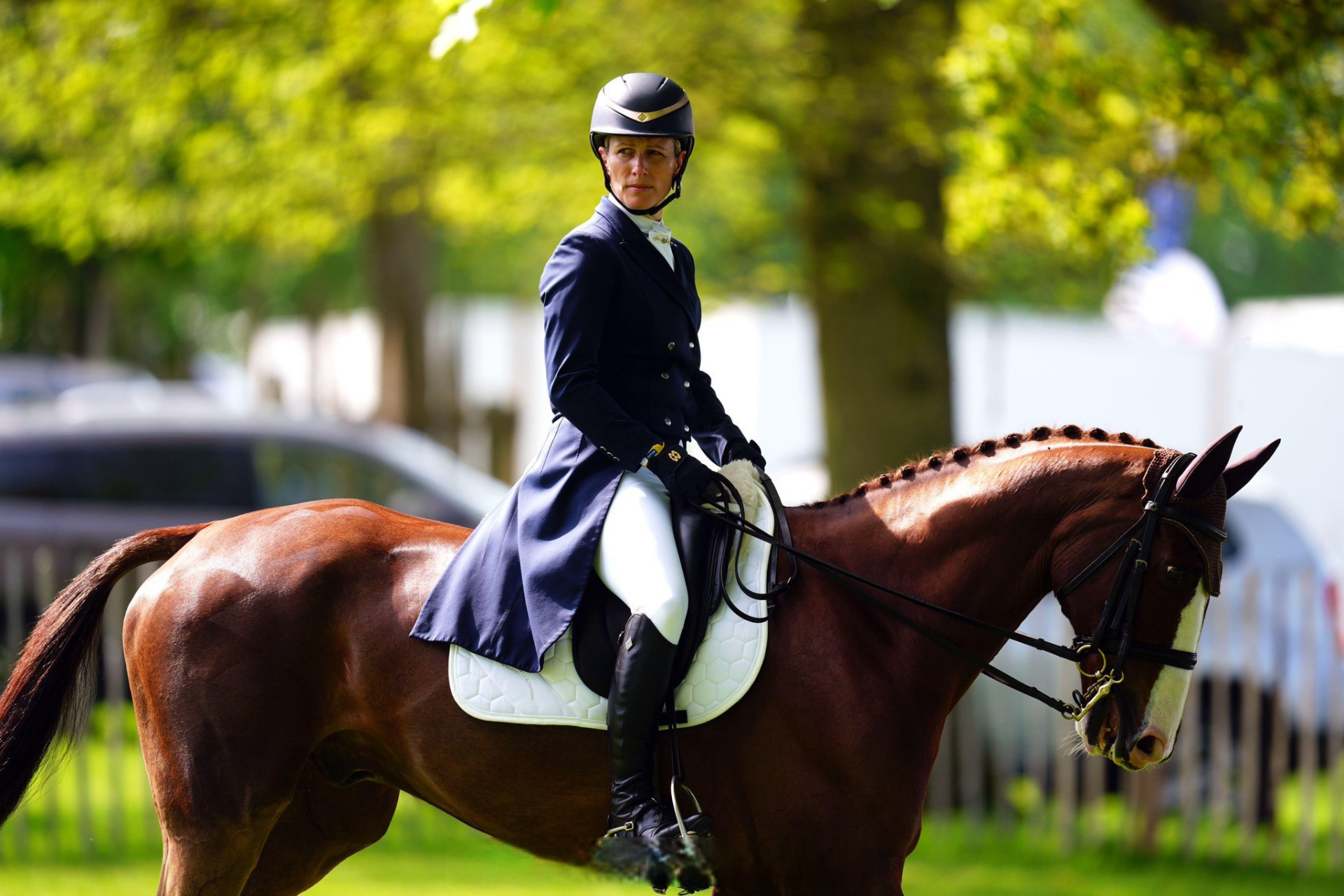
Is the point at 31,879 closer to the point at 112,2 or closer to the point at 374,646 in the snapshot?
the point at 374,646

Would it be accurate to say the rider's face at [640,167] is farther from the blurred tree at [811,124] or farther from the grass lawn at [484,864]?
the grass lawn at [484,864]

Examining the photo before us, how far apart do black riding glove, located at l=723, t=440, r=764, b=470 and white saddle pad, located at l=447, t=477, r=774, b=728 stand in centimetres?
28

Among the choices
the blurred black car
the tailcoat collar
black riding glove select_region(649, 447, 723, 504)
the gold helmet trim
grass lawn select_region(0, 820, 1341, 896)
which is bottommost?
grass lawn select_region(0, 820, 1341, 896)

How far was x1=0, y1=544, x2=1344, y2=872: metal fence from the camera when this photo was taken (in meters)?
7.45

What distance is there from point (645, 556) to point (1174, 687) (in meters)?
1.39

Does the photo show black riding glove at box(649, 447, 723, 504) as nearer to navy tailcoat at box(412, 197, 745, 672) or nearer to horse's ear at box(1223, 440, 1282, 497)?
navy tailcoat at box(412, 197, 745, 672)

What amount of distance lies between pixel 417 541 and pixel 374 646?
342 millimetres

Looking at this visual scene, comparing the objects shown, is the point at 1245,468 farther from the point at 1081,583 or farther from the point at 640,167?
the point at 640,167

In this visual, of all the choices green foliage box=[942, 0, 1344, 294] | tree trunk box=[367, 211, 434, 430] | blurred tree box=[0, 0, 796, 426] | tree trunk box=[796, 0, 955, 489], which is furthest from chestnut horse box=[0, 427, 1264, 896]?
tree trunk box=[367, 211, 434, 430]

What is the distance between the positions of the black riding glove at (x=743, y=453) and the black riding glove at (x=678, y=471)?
321mm

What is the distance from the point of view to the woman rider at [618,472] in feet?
11.2

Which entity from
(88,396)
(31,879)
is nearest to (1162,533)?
(31,879)

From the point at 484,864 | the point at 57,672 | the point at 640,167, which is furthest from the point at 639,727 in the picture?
the point at 484,864

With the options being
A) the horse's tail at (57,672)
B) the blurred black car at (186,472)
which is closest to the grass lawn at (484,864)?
the blurred black car at (186,472)
